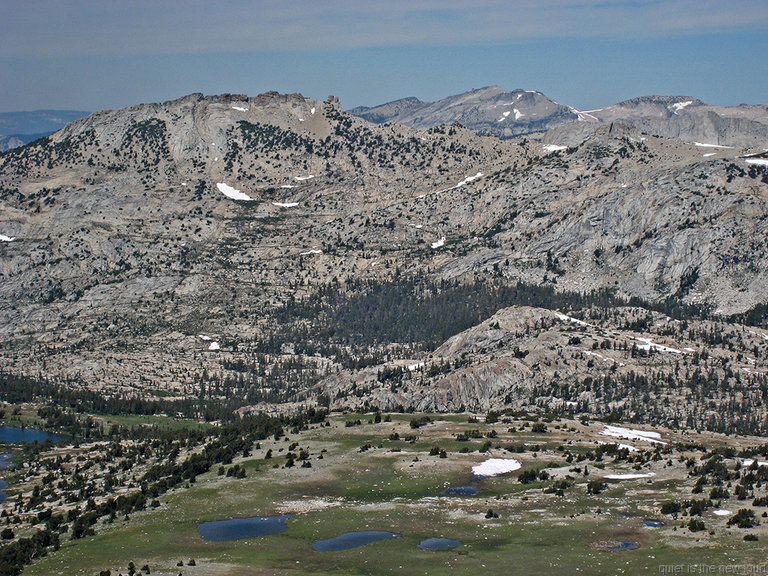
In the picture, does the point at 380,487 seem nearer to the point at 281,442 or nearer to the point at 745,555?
the point at 281,442

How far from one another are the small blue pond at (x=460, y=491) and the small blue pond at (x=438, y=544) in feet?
63.7

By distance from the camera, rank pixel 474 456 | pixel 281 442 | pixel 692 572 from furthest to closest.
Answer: pixel 281 442, pixel 474 456, pixel 692 572

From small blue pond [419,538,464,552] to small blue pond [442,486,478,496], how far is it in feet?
63.7

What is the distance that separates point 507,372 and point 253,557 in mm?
111608

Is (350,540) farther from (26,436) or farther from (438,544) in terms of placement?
(26,436)

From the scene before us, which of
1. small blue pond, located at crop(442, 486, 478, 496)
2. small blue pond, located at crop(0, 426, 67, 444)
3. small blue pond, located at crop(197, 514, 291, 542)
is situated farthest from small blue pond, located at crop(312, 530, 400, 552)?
small blue pond, located at crop(0, 426, 67, 444)

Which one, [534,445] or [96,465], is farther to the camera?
[96,465]

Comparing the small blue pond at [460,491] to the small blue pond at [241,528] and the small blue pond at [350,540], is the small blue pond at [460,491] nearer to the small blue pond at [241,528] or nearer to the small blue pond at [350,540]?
the small blue pond at [350,540]

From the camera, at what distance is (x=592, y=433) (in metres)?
144

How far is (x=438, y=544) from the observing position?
3378 inches

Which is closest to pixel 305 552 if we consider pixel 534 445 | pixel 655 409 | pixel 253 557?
pixel 253 557

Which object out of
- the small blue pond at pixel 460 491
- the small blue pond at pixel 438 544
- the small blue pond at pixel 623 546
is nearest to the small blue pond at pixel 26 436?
the small blue pond at pixel 460 491

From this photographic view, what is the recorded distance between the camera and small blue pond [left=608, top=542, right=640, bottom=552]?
80.3 metres

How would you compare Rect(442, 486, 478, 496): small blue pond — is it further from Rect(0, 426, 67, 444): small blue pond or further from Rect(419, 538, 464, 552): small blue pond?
Rect(0, 426, 67, 444): small blue pond
